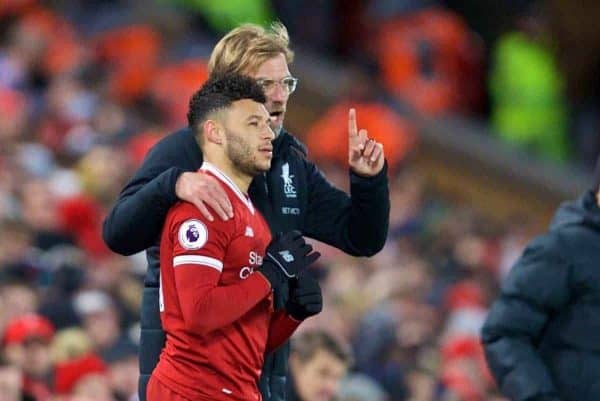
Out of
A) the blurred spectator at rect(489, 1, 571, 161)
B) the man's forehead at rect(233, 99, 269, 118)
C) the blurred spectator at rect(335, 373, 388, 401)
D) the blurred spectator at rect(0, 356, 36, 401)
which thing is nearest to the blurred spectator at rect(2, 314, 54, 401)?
the blurred spectator at rect(0, 356, 36, 401)

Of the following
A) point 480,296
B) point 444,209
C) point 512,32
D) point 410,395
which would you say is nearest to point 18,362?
point 410,395

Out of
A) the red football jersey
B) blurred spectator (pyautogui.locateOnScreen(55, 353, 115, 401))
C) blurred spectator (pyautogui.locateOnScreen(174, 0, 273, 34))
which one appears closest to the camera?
the red football jersey

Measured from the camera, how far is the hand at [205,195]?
554cm

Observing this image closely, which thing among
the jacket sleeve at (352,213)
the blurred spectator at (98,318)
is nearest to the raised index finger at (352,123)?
the jacket sleeve at (352,213)

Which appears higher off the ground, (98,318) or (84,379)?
(98,318)

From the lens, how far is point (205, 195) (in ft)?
18.2

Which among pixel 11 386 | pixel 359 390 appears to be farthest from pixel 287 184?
pixel 359 390

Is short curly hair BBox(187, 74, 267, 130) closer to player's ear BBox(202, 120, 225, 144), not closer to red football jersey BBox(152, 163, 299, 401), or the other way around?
player's ear BBox(202, 120, 225, 144)

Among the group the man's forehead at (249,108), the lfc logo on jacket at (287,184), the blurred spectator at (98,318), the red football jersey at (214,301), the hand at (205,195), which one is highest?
the blurred spectator at (98,318)

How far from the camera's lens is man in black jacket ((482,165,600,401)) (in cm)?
663

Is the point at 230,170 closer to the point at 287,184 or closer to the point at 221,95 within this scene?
the point at 221,95

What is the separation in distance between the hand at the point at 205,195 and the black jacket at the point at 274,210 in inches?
3.3

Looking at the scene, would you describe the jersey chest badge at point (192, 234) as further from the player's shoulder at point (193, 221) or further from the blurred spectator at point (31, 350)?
the blurred spectator at point (31, 350)

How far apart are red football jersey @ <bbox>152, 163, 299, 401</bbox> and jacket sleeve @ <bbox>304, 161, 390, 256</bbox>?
1.31 ft
